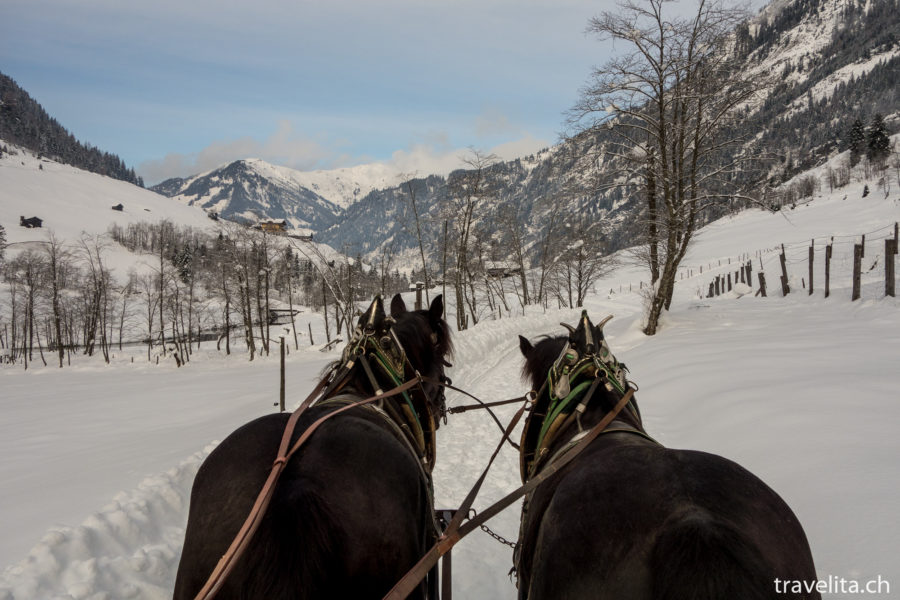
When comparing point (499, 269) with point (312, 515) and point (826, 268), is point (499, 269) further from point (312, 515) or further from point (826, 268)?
point (312, 515)

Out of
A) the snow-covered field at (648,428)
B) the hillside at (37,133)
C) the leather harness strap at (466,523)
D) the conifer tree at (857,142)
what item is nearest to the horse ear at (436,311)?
the snow-covered field at (648,428)

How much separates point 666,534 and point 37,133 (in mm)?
240295

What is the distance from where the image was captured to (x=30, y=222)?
107 metres

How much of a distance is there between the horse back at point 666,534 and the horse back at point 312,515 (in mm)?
667

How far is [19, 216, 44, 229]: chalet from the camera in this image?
106 metres

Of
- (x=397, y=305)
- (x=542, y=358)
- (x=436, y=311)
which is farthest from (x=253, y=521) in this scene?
(x=397, y=305)

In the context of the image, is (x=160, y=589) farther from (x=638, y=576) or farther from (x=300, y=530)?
(x=638, y=576)

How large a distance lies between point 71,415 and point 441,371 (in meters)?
15.2

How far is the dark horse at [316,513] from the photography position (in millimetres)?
1556

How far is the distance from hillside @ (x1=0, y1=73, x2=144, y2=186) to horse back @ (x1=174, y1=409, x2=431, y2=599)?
229 m

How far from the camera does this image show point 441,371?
153 inches

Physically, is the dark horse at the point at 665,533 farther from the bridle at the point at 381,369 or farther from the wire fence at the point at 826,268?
the wire fence at the point at 826,268

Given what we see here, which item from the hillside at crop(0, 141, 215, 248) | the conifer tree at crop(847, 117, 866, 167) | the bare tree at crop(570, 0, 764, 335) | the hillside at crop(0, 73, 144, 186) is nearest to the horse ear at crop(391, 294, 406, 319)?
the bare tree at crop(570, 0, 764, 335)

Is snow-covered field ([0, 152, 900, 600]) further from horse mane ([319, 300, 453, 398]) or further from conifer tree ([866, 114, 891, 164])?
conifer tree ([866, 114, 891, 164])
